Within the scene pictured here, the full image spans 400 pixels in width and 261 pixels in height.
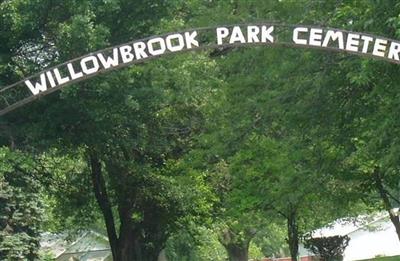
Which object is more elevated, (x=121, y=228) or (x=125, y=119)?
(x=125, y=119)

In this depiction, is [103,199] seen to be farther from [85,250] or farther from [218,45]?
[85,250]

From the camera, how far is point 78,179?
89.0 feet

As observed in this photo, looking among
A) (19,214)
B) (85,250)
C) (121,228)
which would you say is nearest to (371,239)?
(85,250)

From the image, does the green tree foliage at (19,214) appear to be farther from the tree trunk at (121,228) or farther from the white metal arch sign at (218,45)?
the white metal arch sign at (218,45)

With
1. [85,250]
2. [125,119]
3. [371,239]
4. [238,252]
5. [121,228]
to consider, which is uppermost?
[125,119]

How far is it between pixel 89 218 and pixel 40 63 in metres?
15.6

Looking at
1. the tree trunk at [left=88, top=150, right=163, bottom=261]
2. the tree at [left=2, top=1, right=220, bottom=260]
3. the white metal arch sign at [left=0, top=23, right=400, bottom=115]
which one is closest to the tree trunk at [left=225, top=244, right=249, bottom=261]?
the tree at [left=2, top=1, right=220, bottom=260]

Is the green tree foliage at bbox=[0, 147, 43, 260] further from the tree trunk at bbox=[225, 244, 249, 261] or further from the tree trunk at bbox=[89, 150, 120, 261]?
the tree trunk at bbox=[225, 244, 249, 261]

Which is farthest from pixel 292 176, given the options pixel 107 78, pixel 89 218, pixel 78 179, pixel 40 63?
pixel 89 218

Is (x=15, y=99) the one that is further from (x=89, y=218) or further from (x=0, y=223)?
(x=89, y=218)

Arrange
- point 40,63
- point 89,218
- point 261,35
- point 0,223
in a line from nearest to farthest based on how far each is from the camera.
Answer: point 261,35, point 40,63, point 0,223, point 89,218

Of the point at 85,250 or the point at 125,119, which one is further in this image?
the point at 85,250

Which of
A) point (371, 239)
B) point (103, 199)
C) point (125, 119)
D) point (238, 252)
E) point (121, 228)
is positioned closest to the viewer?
point (125, 119)

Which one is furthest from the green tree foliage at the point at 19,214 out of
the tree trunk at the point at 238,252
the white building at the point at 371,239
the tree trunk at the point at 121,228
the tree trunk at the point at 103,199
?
the white building at the point at 371,239
